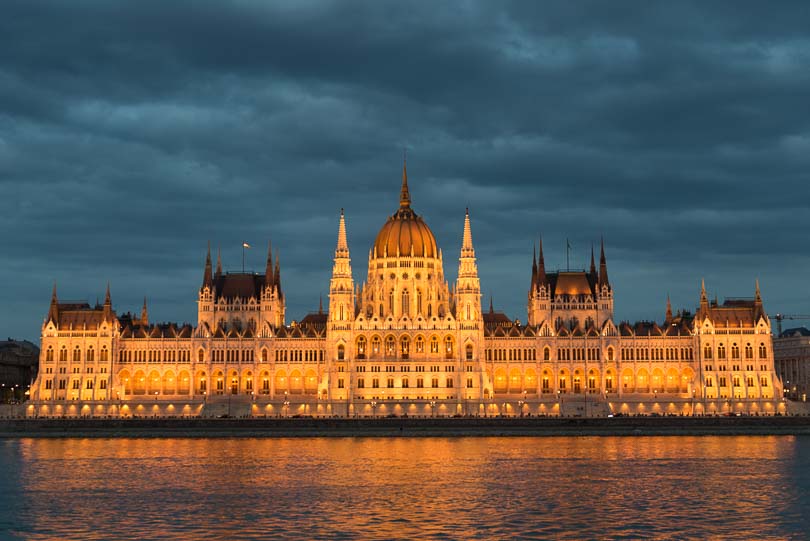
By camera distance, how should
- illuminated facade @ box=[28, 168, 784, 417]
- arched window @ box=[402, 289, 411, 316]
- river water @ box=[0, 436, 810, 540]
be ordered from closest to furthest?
1. river water @ box=[0, 436, 810, 540]
2. illuminated facade @ box=[28, 168, 784, 417]
3. arched window @ box=[402, 289, 411, 316]

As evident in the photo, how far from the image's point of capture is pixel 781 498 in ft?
228

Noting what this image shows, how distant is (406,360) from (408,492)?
8939 cm

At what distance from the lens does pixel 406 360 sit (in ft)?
533

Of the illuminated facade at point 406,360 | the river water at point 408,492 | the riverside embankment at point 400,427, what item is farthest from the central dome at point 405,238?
the river water at point 408,492

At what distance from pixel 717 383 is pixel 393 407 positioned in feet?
148

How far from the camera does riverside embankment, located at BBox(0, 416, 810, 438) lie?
13188cm

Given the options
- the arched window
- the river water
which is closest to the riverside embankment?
the river water

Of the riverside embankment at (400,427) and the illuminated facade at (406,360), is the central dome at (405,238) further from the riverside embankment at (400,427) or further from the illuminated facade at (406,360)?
the riverside embankment at (400,427)

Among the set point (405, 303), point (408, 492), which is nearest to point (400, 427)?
point (405, 303)

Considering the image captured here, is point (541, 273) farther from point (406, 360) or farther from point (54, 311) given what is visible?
point (54, 311)

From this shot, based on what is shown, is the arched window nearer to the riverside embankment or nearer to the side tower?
the side tower

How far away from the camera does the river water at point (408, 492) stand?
2306 inches

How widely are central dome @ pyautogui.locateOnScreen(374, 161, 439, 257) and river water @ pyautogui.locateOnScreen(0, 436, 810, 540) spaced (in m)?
61.8

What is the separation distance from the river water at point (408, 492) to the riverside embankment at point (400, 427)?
18932 millimetres
